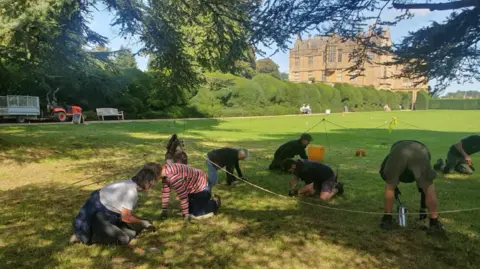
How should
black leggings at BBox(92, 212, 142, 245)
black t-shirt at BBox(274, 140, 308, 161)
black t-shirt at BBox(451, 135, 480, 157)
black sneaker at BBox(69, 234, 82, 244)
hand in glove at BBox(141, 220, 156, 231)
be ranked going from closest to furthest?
black leggings at BBox(92, 212, 142, 245), black sneaker at BBox(69, 234, 82, 244), hand in glove at BBox(141, 220, 156, 231), black t-shirt at BBox(274, 140, 308, 161), black t-shirt at BBox(451, 135, 480, 157)

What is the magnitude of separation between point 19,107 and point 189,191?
21053mm

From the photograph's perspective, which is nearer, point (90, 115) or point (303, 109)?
point (90, 115)

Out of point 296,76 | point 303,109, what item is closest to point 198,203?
point 303,109

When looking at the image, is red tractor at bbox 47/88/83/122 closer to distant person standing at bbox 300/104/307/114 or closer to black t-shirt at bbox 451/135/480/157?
black t-shirt at bbox 451/135/480/157

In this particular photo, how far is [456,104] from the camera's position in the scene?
6906 centimetres

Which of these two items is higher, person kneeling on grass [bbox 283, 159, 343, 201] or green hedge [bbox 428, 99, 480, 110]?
green hedge [bbox 428, 99, 480, 110]

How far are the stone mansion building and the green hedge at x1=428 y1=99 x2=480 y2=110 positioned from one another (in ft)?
24.7

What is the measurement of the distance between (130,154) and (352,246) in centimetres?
869

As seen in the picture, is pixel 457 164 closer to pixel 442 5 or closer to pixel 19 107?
pixel 442 5

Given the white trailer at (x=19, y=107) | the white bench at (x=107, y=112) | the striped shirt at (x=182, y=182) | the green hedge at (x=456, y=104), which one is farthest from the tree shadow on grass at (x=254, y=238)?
the green hedge at (x=456, y=104)

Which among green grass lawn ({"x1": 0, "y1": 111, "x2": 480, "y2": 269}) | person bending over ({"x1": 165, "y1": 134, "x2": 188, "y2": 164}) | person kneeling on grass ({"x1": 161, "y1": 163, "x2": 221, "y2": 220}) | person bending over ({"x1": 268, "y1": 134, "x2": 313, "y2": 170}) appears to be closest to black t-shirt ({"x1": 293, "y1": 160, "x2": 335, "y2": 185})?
green grass lawn ({"x1": 0, "y1": 111, "x2": 480, "y2": 269})

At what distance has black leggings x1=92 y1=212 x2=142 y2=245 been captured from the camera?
13.5 ft

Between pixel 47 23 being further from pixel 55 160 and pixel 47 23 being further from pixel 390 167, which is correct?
pixel 390 167

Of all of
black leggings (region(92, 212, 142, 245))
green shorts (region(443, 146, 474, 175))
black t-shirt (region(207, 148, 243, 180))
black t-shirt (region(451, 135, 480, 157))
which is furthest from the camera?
green shorts (region(443, 146, 474, 175))
